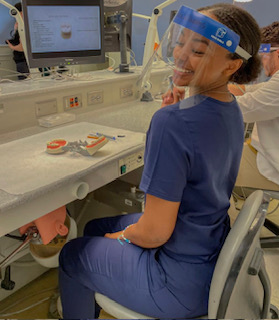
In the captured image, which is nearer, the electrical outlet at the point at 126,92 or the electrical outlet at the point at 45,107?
the electrical outlet at the point at 45,107

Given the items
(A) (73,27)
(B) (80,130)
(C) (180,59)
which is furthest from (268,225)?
(A) (73,27)

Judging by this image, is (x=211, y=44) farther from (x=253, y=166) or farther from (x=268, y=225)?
(x=268, y=225)

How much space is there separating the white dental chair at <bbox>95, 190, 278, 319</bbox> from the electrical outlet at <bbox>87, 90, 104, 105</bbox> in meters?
1.24

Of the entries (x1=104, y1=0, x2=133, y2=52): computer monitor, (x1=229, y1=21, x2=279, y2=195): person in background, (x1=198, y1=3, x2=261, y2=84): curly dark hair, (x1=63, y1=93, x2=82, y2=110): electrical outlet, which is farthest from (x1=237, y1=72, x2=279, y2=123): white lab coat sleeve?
(x1=104, y1=0, x2=133, y2=52): computer monitor

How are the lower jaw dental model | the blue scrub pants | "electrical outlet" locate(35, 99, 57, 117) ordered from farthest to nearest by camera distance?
"electrical outlet" locate(35, 99, 57, 117)
the lower jaw dental model
the blue scrub pants

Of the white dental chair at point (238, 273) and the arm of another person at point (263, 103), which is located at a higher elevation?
the arm of another person at point (263, 103)

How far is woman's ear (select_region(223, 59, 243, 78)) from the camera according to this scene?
2.79 feet

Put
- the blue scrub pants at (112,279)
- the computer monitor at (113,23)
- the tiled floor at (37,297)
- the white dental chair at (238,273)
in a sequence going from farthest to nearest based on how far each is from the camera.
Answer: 1. the computer monitor at (113,23)
2. the tiled floor at (37,297)
3. the blue scrub pants at (112,279)
4. the white dental chair at (238,273)

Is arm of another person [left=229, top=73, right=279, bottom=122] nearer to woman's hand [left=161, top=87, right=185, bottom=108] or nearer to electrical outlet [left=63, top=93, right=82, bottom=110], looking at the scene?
woman's hand [left=161, top=87, right=185, bottom=108]

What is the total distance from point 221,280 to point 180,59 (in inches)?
23.2

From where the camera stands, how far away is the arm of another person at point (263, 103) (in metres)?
1.55

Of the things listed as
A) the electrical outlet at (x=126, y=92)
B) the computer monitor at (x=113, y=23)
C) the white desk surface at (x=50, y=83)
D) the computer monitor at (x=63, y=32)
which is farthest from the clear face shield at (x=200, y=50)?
the computer monitor at (x=113, y=23)

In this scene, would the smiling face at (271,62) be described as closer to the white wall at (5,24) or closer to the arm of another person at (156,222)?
the arm of another person at (156,222)

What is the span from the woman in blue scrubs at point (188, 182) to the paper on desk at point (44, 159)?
0.91 ft
